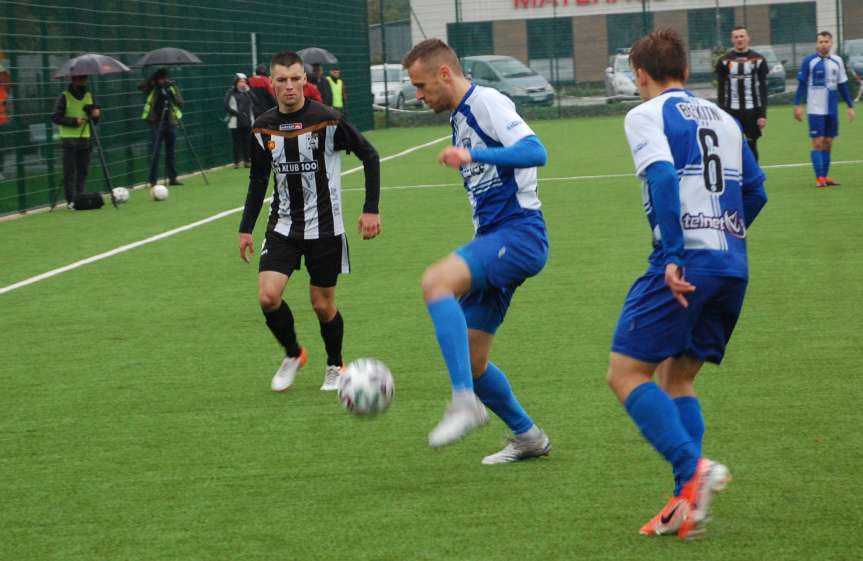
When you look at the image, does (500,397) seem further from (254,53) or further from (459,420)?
(254,53)

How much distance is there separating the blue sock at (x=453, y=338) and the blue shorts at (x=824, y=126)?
12.9 meters

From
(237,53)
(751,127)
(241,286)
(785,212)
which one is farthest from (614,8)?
(241,286)

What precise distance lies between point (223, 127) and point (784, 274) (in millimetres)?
19175

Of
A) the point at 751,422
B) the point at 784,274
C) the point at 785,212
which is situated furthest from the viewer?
the point at 785,212

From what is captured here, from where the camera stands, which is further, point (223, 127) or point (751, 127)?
point (223, 127)

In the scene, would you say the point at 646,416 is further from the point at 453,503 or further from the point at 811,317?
the point at 811,317

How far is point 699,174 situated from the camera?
15.6 feet

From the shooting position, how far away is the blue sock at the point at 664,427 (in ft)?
15.5

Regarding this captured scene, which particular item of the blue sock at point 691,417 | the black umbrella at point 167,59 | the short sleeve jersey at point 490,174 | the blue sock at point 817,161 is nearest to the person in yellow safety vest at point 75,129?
Result: the black umbrella at point 167,59

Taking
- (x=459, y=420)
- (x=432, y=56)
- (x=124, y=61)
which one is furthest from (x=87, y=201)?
(x=459, y=420)

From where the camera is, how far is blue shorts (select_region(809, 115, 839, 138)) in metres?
17.4

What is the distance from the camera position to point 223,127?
28578 mm

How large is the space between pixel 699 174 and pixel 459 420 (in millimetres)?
1334

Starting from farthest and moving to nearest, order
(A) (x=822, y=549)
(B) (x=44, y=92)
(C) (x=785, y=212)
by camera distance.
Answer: (B) (x=44, y=92) → (C) (x=785, y=212) → (A) (x=822, y=549)
